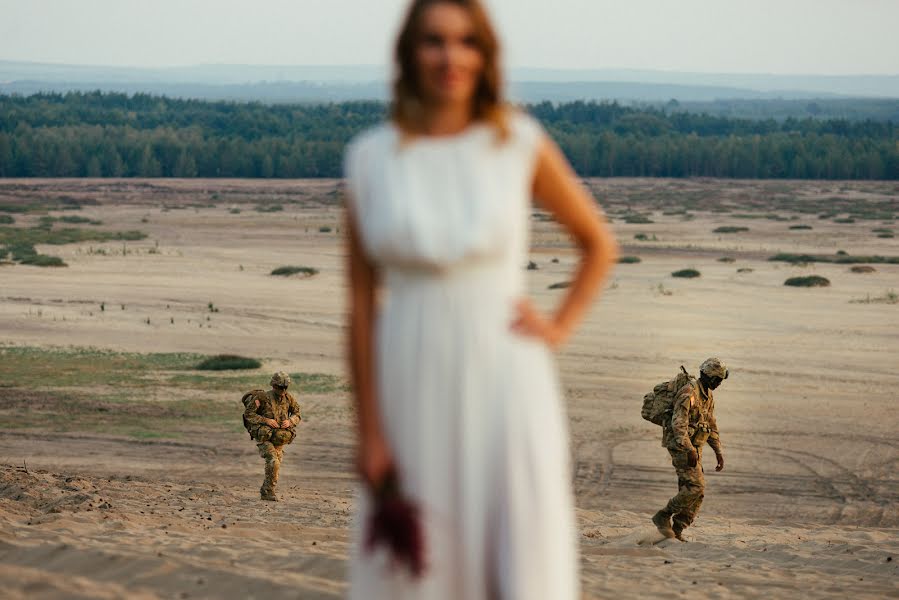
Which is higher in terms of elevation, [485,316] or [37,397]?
[485,316]

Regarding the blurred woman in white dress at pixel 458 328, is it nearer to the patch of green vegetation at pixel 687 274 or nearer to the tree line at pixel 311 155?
the patch of green vegetation at pixel 687 274

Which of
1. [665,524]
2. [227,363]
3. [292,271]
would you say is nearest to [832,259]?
[292,271]

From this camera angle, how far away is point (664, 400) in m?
12.1

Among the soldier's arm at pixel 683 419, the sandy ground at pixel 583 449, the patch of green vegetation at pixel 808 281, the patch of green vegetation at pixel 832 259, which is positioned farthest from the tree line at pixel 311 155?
the soldier's arm at pixel 683 419

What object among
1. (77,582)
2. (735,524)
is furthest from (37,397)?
(77,582)

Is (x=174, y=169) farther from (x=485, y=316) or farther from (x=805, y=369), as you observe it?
(x=485, y=316)

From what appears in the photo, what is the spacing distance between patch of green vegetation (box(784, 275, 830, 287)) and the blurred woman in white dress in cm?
3421

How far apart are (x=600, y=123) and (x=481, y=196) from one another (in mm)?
154906

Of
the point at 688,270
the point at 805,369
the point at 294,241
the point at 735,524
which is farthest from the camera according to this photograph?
the point at 294,241

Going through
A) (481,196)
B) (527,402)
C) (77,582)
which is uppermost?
(481,196)

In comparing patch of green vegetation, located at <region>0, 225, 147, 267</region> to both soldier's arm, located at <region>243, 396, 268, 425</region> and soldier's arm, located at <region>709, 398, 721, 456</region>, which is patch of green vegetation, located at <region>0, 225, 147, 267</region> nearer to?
soldier's arm, located at <region>243, 396, 268, 425</region>

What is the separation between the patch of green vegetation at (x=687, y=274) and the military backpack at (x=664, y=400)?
89.5 ft

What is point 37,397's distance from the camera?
21094 mm

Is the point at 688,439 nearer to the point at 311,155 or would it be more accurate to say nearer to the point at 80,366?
the point at 80,366
